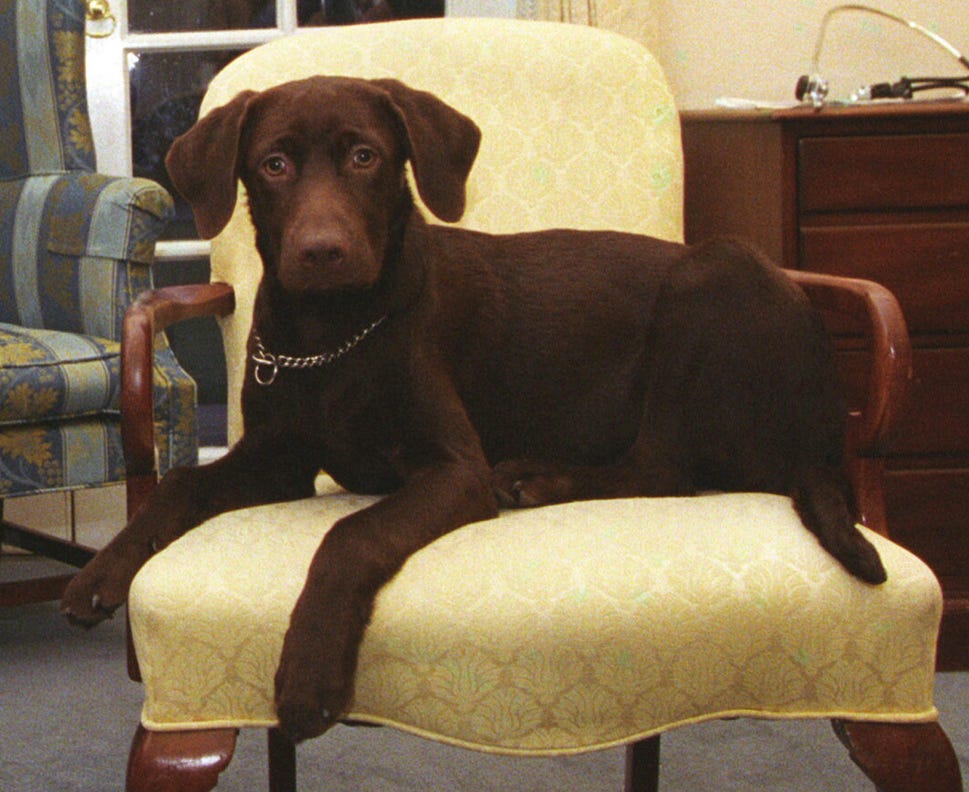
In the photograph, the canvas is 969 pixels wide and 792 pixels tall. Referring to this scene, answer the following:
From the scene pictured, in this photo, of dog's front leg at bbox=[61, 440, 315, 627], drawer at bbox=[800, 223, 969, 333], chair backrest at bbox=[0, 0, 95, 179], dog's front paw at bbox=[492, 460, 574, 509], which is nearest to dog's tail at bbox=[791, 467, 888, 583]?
dog's front paw at bbox=[492, 460, 574, 509]

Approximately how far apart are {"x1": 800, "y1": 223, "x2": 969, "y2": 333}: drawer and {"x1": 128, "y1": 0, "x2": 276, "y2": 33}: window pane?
1.59m

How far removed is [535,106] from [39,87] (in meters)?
1.31

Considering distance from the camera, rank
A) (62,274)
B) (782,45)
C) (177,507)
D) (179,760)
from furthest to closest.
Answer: (782,45), (62,274), (177,507), (179,760)

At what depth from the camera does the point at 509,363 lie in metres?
1.52

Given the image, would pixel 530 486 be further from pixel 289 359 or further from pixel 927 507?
pixel 927 507

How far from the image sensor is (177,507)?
1.31 metres

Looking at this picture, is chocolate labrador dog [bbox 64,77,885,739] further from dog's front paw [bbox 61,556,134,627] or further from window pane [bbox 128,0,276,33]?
window pane [bbox 128,0,276,33]

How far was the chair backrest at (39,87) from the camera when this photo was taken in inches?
108

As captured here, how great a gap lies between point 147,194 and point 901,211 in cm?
145

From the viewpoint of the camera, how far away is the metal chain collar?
137cm

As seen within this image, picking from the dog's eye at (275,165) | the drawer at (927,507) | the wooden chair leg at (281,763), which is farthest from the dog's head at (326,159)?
the drawer at (927,507)

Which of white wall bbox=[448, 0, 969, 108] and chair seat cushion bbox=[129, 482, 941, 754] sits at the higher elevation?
white wall bbox=[448, 0, 969, 108]

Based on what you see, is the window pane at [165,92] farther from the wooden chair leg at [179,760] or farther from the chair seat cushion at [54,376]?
the wooden chair leg at [179,760]

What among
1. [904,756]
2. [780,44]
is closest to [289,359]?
[904,756]
